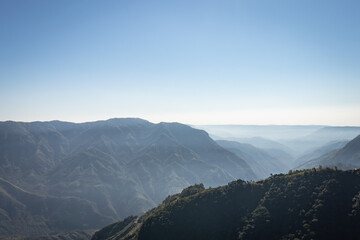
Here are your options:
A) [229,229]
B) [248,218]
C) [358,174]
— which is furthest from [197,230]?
[358,174]

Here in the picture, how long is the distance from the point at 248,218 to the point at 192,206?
74.9ft

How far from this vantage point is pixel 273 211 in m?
78.2

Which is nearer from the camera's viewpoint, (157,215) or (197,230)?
(197,230)

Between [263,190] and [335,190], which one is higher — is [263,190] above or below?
below

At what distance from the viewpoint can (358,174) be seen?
7594 cm

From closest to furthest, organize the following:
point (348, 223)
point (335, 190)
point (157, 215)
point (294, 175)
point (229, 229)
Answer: point (348, 223) < point (335, 190) < point (229, 229) < point (294, 175) < point (157, 215)

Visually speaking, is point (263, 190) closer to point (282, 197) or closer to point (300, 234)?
point (282, 197)

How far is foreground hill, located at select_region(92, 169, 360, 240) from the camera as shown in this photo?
6512 centimetres

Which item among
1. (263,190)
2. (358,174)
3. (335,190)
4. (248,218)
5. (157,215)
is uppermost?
(358,174)

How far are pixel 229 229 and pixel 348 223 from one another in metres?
33.0

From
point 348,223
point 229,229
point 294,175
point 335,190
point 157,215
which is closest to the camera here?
point 348,223

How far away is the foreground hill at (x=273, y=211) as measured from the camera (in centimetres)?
6512

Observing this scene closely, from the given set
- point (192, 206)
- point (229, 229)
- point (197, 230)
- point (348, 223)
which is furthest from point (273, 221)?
point (192, 206)

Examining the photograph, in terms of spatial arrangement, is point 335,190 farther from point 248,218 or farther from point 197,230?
point 197,230
